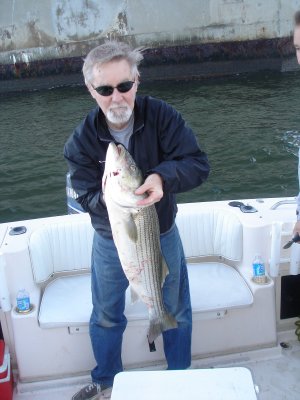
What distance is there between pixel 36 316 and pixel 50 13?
69.9 feet

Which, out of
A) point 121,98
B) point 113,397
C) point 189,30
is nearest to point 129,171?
point 121,98

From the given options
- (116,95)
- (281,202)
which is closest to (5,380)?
(116,95)

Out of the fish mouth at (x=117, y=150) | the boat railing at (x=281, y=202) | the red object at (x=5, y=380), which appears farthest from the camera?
the boat railing at (x=281, y=202)

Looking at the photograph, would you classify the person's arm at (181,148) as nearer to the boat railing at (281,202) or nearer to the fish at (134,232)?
the fish at (134,232)

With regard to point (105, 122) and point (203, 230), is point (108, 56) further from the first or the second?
point (203, 230)

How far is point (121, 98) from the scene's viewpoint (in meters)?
2.89

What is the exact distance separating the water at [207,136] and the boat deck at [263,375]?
23.1ft

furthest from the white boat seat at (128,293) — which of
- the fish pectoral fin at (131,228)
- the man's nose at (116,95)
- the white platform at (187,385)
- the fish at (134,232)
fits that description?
the man's nose at (116,95)

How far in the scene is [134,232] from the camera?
107 inches

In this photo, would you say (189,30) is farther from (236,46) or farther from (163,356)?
(163,356)

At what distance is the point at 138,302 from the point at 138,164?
1.32 m

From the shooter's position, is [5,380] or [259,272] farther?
[259,272]

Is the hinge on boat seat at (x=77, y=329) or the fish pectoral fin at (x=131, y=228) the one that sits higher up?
the fish pectoral fin at (x=131, y=228)

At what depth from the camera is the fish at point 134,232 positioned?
2.58 metres
